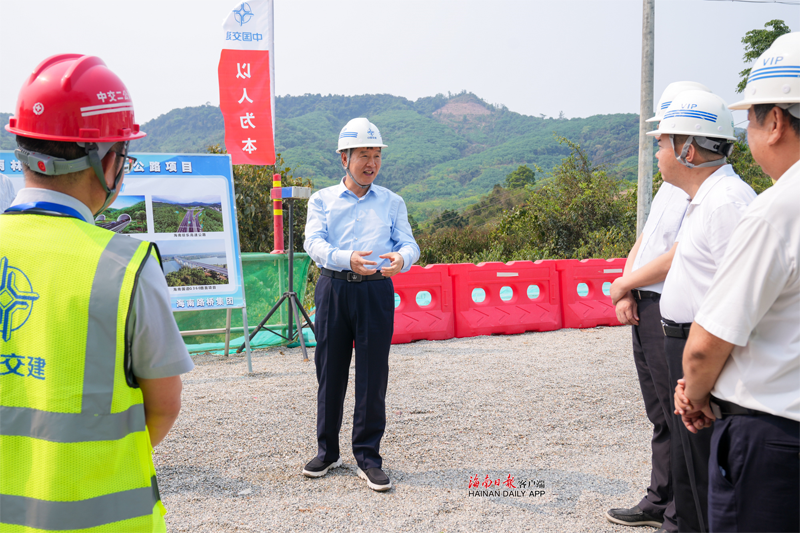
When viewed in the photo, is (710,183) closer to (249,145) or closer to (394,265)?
(394,265)

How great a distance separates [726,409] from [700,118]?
4.52 ft

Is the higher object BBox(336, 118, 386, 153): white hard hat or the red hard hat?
BBox(336, 118, 386, 153): white hard hat

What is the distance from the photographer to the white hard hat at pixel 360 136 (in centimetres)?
359

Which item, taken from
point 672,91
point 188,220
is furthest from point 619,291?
point 188,220

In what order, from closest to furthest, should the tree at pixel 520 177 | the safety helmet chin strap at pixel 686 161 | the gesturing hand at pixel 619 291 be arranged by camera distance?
the safety helmet chin strap at pixel 686 161
the gesturing hand at pixel 619 291
the tree at pixel 520 177

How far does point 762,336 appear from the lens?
4.95 feet

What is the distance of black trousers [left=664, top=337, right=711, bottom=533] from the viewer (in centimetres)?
229

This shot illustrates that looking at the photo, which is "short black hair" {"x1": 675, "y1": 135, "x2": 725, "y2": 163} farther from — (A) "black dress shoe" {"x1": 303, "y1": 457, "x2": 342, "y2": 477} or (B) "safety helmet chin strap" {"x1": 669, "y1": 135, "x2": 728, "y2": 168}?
(A) "black dress shoe" {"x1": 303, "y1": 457, "x2": 342, "y2": 477}

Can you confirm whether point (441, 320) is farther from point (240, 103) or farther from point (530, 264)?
point (240, 103)

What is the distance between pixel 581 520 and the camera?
9.77 feet

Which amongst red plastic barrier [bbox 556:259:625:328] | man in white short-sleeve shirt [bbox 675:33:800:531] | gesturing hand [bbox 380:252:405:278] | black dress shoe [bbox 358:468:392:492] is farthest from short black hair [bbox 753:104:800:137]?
red plastic barrier [bbox 556:259:625:328]

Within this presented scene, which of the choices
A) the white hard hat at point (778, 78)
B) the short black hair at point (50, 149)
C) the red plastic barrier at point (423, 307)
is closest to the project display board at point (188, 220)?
the red plastic barrier at point (423, 307)

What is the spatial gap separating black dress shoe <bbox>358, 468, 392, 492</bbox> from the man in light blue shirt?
20 mm

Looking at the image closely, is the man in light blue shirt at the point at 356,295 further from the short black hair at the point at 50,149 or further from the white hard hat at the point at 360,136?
the short black hair at the point at 50,149
